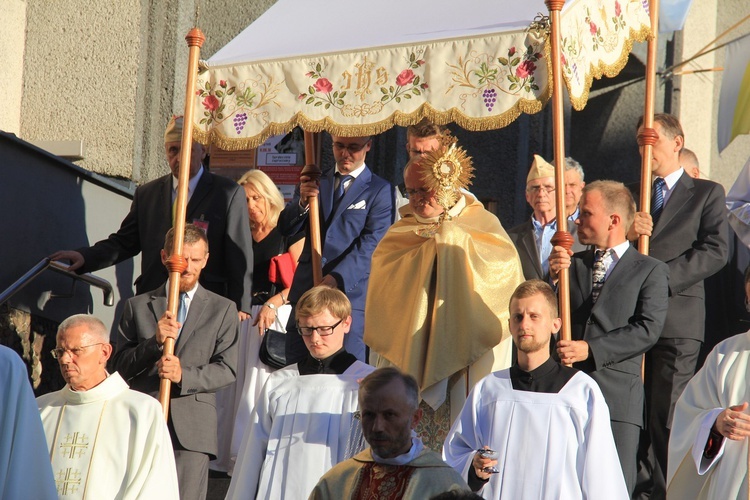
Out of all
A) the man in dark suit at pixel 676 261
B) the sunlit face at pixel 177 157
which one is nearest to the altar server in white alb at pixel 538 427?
the man in dark suit at pixel 676 261

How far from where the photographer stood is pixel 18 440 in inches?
211

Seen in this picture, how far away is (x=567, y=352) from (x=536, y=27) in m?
1.72

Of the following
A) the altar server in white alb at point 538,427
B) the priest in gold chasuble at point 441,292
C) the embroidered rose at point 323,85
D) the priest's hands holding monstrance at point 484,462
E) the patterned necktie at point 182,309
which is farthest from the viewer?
the embroidered rose at point 323,85

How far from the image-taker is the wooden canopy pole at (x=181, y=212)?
752cm

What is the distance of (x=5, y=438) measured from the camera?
5.34m

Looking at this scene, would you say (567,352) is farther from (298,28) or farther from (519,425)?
(298,28)

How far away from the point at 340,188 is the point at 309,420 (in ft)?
6.93

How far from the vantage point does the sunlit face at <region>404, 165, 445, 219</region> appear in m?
7.62

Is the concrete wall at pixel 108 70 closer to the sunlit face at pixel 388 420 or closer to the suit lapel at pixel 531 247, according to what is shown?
the suit lapel at pixel 531 247

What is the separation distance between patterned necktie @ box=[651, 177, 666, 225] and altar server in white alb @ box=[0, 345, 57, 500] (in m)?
4.26

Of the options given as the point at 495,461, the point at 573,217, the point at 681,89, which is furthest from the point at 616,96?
the point at 495,461

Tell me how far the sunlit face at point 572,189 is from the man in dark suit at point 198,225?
2.03 meters

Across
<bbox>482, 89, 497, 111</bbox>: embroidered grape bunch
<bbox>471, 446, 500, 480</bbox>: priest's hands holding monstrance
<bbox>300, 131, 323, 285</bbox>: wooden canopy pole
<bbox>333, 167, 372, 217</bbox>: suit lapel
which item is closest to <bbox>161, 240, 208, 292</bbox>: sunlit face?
<bbox>300, 131, 323, 285</bbox>: wooden canopy pole

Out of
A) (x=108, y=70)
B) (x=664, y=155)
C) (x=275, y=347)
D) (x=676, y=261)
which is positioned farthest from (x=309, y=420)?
(x=108, y=70)
